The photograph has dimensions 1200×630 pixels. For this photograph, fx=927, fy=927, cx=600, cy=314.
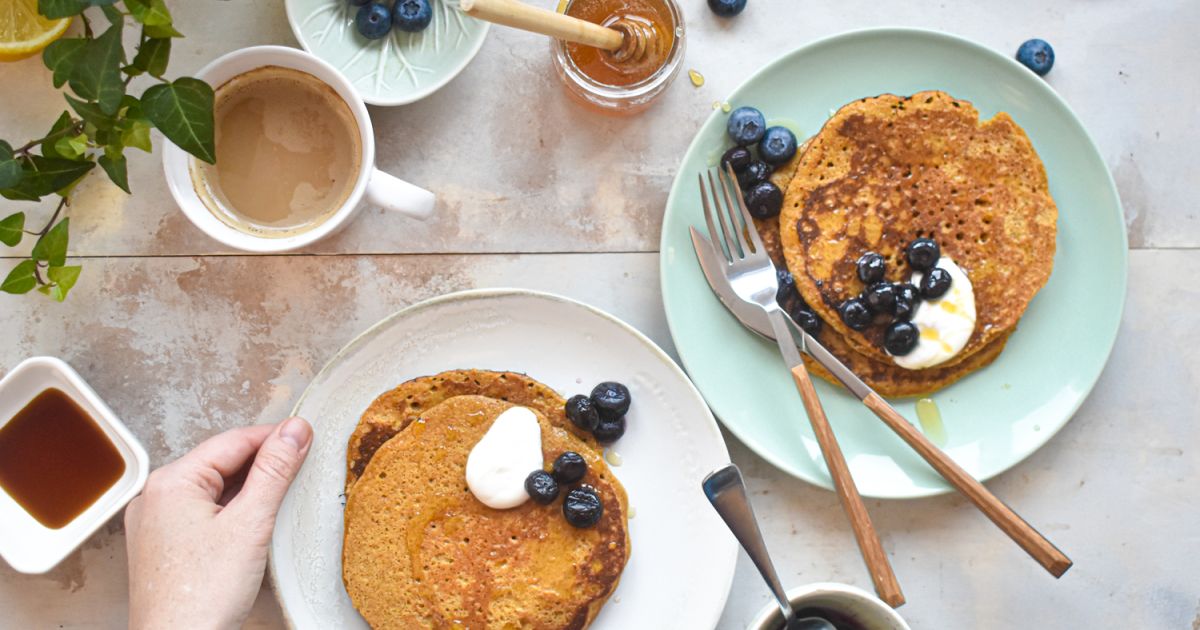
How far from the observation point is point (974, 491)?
161cm

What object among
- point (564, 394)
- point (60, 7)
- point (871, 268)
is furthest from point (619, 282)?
point (60, 7)

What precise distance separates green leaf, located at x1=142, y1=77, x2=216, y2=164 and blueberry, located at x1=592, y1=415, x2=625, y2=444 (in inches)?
31.1

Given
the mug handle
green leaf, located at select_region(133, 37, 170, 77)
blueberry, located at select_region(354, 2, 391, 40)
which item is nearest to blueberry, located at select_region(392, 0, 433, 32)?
blueberry, located at select_region(354, 2, 391, 40)

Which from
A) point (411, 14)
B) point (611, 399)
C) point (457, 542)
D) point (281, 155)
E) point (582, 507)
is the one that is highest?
point (411, 14)

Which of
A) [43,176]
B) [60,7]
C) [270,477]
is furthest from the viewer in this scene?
[270,477]

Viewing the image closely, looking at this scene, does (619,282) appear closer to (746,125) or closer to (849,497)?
(746,125)

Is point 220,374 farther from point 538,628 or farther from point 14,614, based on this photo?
point 538,628

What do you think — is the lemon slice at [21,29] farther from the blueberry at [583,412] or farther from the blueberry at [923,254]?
the blueberry at [923,254]

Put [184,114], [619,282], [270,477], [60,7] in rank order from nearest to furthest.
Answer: [60,7]
[184,114]
[270,477]
[619,282]

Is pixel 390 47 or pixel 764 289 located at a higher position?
pixel 390 47

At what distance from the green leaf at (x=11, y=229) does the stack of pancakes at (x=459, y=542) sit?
713 mm

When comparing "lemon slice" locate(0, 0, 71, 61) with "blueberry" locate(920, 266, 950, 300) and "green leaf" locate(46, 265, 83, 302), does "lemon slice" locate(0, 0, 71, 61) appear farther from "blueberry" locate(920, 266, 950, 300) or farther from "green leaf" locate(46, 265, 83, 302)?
"blueberry" locate(920, 266, 950, 300)

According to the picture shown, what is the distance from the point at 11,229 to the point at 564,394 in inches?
39.1

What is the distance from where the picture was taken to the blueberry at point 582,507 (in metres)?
1.62
